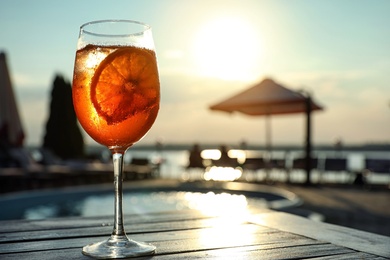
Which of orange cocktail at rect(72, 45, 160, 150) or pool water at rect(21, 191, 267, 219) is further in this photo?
pool water at rect(21, 191, 267, 219)

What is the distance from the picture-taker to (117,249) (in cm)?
119

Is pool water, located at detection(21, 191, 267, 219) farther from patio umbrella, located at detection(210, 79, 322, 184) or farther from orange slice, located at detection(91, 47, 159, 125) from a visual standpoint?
orange slice, located at detection(91, 47, 159, 125)

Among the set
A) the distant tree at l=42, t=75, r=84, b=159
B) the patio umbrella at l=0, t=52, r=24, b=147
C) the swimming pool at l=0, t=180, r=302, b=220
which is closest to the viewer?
the swimming pool at l=0, t=180, r=302, b=220

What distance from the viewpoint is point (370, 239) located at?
4.45ft

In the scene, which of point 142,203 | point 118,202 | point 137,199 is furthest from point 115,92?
point 137,199

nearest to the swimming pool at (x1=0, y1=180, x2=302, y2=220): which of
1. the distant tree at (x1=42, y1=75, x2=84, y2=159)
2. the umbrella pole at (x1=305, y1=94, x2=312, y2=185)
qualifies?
the umbrella pole at (x1=305, y1=94, x2=312, y2=185)

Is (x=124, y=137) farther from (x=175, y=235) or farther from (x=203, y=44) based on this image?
(x=203, y=44)

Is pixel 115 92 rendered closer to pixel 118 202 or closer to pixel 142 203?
pixel 118 202

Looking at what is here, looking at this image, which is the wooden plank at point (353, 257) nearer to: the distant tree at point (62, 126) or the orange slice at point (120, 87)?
the orange slice at point (120, 87)

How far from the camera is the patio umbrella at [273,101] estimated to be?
15.6 metres

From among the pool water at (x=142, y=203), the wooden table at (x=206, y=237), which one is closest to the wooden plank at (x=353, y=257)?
the wooden table at (x=206, y=237)

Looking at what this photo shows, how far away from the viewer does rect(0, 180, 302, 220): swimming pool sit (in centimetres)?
926

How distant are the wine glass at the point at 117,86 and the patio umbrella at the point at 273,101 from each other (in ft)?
46.7

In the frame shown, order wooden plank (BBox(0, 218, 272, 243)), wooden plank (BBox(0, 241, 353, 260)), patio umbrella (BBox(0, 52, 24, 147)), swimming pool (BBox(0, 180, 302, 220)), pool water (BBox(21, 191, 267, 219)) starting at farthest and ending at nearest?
patio umbrella (BBox(0, 52, 24, 147)), pool water (BBox(21, 191, 267, 219)), swimming pool (BBox(0, 180, 302, 220)), wooden plank (BBox(0, 218, 272, 243)), wooden plank (BBox(0, 241, 353, 260))
